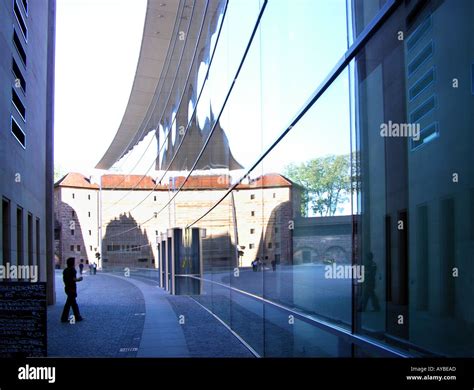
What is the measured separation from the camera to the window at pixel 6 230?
268 inches

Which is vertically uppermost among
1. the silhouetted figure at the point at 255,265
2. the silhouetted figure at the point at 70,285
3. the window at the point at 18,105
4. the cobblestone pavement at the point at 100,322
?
the window at the point at 18,105

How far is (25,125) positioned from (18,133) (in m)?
0.73

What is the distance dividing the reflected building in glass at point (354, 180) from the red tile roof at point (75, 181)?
1.06ft

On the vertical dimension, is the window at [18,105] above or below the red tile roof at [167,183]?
above

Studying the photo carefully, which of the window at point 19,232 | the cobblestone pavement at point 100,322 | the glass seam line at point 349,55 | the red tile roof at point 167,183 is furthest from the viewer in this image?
the window at point 19,232

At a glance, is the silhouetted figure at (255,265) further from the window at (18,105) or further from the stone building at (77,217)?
the window at (18,105)

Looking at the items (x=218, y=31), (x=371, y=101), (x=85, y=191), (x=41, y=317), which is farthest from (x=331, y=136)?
(x=218, y=31)

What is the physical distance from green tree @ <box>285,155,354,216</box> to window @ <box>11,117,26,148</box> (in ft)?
12.4

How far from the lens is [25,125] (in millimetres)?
8312

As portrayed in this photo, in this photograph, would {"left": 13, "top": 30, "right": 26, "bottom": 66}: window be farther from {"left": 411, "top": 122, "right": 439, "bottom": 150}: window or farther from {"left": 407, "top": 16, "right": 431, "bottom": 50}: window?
{"left": 411, "top": 122, "right": 439, "bottom": 150}: window

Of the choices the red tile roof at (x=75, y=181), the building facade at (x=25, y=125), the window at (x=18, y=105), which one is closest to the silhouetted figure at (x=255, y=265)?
the red tile roof at (x=75, y=181)

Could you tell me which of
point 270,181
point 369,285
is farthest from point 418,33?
point 270,181

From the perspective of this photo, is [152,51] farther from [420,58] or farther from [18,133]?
[420,58]

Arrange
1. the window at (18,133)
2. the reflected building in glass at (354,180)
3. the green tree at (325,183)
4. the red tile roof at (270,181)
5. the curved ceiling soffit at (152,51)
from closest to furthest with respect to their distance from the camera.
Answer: the reflected building in glass at (354,180) → the green tree at (325,183) → the red tile roof at (270,181) → the window at (18,133) → the curved ceiling soffit at (152,51)
